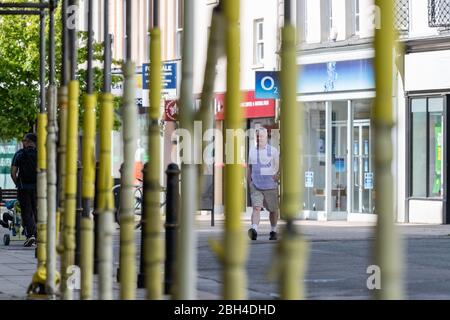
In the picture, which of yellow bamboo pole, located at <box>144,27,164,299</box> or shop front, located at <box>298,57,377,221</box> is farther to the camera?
shop front, located at <box>298,57,377,221</box>

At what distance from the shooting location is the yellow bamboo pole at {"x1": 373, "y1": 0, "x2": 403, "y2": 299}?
3174 millimetres

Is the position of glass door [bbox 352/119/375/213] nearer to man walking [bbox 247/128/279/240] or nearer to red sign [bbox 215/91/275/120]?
red sign [bbox 215/91/275/120]

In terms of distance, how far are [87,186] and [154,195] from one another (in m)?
1.85

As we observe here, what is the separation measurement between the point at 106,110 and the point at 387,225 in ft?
8.62

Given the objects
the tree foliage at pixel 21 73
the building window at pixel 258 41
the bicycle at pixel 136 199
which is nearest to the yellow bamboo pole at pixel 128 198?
the bicycle at pixel 136 199

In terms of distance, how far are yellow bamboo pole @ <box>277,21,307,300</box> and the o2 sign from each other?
27.5 metres

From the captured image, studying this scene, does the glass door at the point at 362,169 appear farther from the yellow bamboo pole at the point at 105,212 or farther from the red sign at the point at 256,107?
the yellow bamboo pole at the point at 105,212

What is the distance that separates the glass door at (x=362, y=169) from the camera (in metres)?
33.1

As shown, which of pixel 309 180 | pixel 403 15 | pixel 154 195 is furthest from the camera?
pixel 309 180

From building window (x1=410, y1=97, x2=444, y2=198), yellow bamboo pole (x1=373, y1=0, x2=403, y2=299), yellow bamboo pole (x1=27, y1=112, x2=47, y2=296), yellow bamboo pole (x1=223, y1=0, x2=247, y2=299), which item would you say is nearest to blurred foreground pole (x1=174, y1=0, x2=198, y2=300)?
yellow bamboo pole (x1=223, y1=0, x2=247, y2=299)

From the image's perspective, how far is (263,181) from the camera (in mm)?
21859

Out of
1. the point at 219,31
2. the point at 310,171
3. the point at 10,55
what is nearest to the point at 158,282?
the point at 219,31

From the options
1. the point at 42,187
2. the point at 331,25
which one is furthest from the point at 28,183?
the point at 331,25

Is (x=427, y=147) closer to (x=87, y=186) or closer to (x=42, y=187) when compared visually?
(x=42, y=187)
